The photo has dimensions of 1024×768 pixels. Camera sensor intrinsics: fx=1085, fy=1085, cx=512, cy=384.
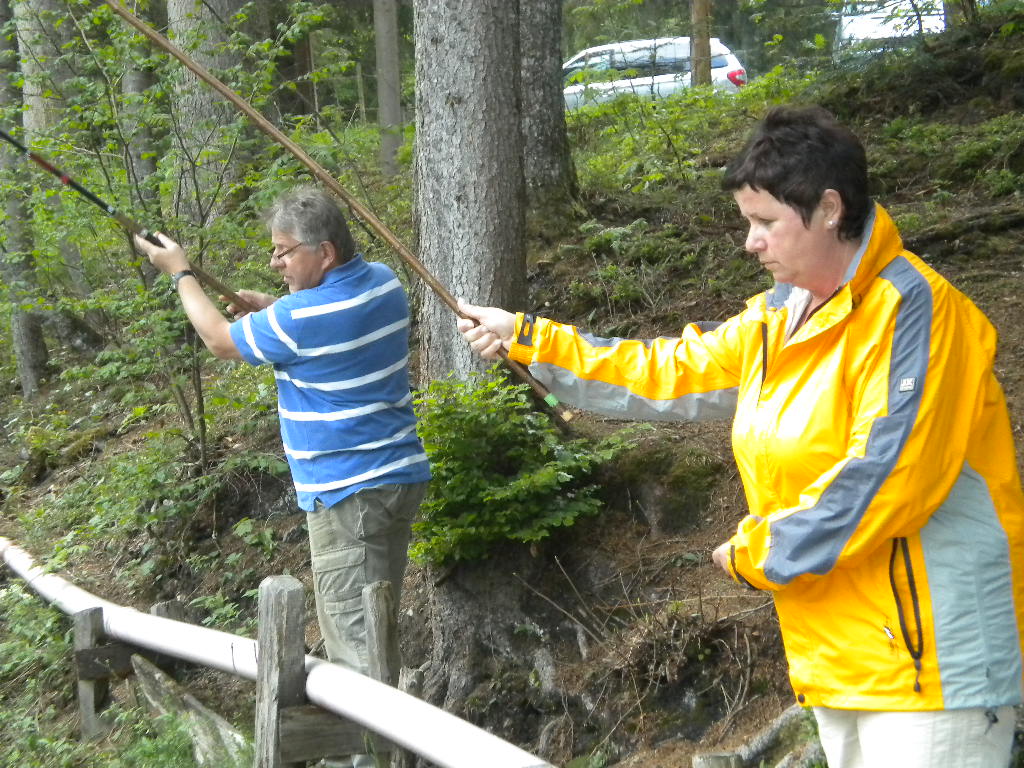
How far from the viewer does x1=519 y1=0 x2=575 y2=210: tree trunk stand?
8.84m

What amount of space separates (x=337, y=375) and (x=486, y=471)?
1.37m

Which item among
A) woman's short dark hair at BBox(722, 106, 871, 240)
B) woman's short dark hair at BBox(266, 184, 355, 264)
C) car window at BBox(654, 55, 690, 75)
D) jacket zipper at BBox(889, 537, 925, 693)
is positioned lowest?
jacket zipper at BBox(889, 537, 925, 693)

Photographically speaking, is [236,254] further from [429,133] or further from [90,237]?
[429,133]

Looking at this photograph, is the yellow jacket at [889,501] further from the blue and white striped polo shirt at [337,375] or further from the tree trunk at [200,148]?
the tree trunk at [200,148]

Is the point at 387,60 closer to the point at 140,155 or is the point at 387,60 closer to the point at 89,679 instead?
the point at 140,155

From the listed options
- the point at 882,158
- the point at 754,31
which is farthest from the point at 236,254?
the point at 754,31

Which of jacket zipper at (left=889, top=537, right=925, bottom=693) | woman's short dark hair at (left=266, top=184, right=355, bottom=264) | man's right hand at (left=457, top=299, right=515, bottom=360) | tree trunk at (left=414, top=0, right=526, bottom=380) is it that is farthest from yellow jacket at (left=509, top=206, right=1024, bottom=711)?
tree trunk at (left=414, top=0, right=526, bottom=380)

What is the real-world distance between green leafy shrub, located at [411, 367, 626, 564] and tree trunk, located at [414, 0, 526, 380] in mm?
558

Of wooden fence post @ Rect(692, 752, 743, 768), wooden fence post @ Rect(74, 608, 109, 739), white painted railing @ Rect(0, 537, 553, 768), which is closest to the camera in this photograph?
white painted railing @ Rect(0, 537, 553, 768)

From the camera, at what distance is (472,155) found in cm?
583

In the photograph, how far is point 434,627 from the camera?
567 centimetres

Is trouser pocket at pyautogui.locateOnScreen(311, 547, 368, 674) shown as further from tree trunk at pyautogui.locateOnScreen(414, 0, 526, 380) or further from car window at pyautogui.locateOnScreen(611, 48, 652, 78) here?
car window at pyautogui.locateOnScreen(611, 48, 652, 78)

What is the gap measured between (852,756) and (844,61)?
8.47m

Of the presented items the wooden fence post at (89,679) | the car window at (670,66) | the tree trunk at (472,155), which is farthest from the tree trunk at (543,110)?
the car window at (670,66)
